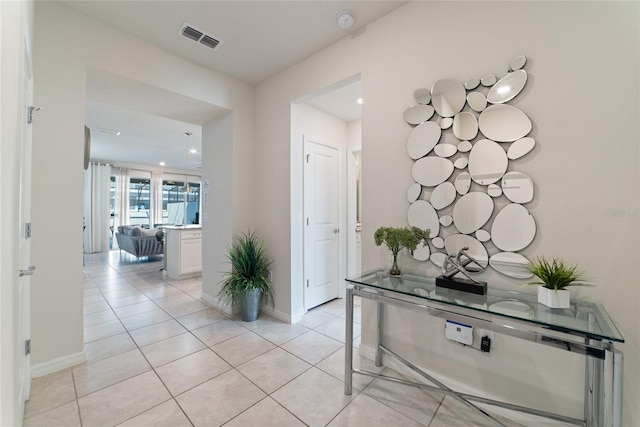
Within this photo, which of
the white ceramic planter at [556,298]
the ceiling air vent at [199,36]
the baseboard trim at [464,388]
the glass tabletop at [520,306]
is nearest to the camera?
the glass tabletop at [520,306]

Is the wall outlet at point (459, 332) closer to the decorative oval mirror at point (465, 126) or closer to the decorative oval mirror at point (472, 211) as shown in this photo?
the decorative oval mirror at point (472, 211)

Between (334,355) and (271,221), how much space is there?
5.20 feet

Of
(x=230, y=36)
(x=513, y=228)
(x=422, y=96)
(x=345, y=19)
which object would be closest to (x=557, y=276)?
(x=513, y=228)

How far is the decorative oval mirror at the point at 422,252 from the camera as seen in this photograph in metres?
1.86

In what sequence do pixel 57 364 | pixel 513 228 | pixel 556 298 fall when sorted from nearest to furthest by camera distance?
pixel 556 298 → pixel 513 228 → pixel 57 364

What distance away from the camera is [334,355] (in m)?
2.26

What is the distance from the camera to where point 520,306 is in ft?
4.28

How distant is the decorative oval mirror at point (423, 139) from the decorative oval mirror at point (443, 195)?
277mm

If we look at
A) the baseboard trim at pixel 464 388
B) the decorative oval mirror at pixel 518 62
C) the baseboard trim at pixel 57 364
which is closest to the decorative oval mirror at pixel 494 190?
the decorative oval mirror at pixel 518 62

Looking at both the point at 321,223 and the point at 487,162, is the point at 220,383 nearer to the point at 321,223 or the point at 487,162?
the point at 321,223

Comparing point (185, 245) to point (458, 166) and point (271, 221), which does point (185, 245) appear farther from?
point (458, 166)

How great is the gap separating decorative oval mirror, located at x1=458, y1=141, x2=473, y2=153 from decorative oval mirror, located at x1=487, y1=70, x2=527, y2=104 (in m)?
0.27

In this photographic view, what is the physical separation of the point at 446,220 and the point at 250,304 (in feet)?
7.25

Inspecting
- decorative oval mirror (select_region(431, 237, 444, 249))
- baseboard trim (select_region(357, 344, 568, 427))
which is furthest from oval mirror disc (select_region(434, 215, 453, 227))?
baseboard trim (select_region(357, 344, 568, 427))
